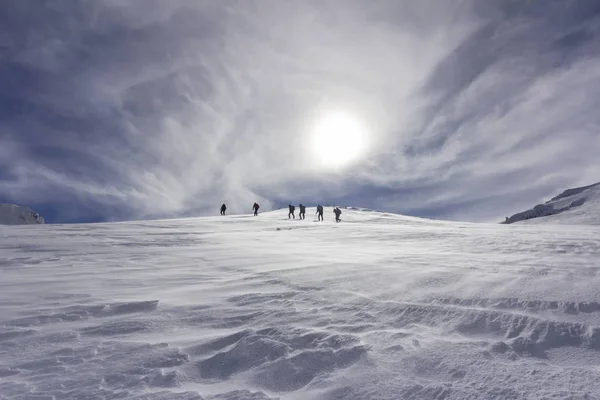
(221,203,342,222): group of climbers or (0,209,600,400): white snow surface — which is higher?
(221,203,342,222): group of climbers

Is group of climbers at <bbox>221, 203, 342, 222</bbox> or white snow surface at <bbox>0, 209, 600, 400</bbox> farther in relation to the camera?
group of climbers at <bbox>221, 203, 342, 222</bbox>

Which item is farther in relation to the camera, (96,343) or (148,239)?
(148,239)

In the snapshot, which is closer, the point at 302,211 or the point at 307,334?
the point at 307,334

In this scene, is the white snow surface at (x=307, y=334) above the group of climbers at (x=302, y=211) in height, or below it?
below

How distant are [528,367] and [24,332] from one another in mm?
4870

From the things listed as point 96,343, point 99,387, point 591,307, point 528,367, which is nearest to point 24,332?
point 96,343

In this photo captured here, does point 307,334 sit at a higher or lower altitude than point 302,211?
lower

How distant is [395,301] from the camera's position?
4.24m

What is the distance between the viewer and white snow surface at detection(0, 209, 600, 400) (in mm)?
2484

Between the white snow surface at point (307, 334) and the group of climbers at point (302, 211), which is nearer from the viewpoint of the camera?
the white snow surface at point (307, 334)

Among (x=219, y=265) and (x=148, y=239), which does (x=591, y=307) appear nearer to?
(x=219, y=265)

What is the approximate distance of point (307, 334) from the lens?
11.0ft

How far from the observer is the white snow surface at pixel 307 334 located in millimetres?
2484

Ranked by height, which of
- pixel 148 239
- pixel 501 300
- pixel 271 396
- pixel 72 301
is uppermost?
pixel 148 239
